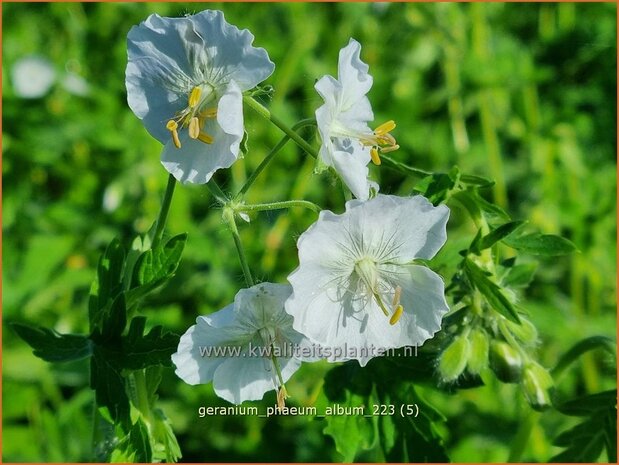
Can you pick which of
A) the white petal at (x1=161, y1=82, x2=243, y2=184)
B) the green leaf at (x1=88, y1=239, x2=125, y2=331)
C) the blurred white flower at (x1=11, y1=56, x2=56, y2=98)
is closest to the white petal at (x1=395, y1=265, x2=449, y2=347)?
the white petal at (x1=161, y1=82, x2=243, y2=184)

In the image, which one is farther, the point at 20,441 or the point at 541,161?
the point at 541,161

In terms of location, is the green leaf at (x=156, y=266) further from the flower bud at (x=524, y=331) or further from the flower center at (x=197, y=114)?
the flower bud at (x=524, y=331)

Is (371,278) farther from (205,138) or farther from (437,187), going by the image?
(205,138)

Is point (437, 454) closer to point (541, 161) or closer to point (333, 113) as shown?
point (333, 113)

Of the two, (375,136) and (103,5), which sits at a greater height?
(103,5)

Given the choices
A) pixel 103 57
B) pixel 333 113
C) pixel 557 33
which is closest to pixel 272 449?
pixel 333 113
